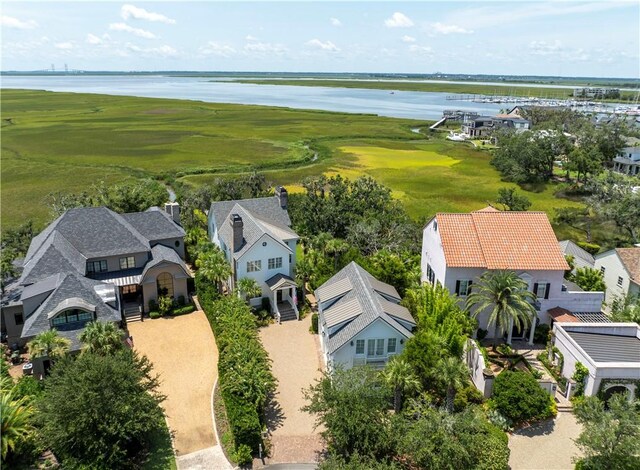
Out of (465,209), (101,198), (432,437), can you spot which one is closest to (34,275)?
(101,198)

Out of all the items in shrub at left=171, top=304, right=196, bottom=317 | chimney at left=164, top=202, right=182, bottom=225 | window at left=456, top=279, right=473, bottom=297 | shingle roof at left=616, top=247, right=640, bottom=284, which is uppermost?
chimney at left=164, top=202, right=182, bottom=225

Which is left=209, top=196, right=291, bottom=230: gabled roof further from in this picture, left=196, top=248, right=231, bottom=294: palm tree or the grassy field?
the grassy field

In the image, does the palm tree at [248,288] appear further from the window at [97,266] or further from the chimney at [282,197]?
the chimney at [282,197]

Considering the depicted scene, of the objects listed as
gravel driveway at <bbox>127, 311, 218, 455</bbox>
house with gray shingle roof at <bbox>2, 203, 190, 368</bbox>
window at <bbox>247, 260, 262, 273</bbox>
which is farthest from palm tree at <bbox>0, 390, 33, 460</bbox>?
window at <bbox>247, 260, 262, 273</bbox>

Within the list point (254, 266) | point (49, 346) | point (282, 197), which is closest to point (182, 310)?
point (254, 266)

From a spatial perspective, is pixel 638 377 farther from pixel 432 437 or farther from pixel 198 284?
pixel 198 284

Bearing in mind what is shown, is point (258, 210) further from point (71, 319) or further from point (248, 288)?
point (71, 319)

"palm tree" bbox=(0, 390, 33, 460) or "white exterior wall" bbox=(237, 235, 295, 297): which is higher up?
"white exterior wall" bbox=(237, 235, 295, 297)
